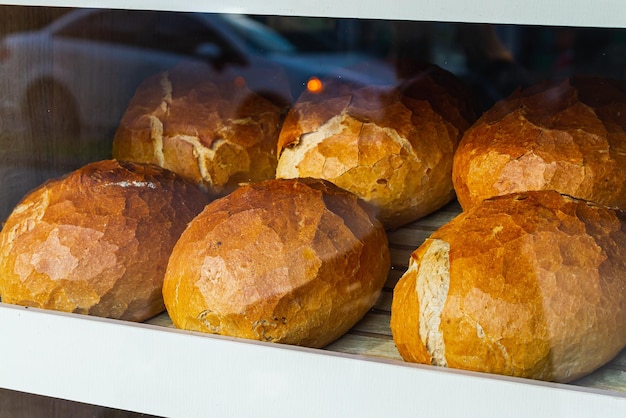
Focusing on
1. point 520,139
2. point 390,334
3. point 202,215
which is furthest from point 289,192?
point 520,139

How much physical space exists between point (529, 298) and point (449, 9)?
0.33 m

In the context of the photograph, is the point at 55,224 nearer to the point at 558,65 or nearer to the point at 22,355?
the point at 22,355

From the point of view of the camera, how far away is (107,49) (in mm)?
1154

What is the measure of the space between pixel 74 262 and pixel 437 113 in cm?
60

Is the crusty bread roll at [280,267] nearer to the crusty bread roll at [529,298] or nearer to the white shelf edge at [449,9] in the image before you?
the crusty bread roll at [529,298]

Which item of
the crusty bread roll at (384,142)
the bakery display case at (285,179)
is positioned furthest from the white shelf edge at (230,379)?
the crusty bread roll at (384,142)

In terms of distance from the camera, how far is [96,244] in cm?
102

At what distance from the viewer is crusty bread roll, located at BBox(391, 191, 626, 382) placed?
78 centimetres

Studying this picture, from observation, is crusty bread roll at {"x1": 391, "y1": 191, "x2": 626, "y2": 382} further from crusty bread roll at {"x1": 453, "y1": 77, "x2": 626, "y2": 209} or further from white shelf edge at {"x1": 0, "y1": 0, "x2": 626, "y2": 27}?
white shelf edge at {"x1": 0, "y1": 0, "x2": 626, "y2": 27}

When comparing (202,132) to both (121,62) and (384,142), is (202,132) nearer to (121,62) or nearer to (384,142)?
(121,62)

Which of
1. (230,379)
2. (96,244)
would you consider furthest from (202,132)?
(230,379)

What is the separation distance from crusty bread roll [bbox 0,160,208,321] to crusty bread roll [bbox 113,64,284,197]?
10cm

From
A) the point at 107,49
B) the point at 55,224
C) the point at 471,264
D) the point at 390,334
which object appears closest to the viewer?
the point at 471,264

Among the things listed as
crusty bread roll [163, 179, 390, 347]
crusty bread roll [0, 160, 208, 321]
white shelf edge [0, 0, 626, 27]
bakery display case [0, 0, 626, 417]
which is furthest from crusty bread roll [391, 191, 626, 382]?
crusty bread roll [0, 160, 208, 321]
